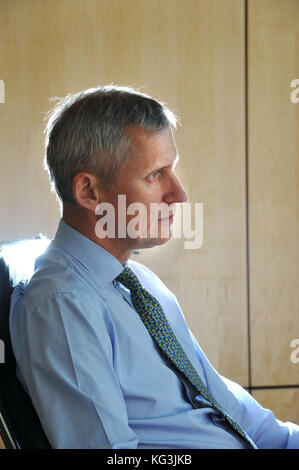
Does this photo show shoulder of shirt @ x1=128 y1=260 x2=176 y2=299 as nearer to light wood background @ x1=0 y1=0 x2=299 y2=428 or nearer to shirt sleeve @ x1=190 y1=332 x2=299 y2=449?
shirt sleeve @ x1=190 y1=332 x2=299 y2=449

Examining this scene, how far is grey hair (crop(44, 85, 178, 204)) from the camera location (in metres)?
1.20

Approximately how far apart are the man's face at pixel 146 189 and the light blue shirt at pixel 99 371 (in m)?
0.09

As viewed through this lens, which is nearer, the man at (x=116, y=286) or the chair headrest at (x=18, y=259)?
the man at (x=116, y=286)

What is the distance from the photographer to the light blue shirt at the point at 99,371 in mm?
968

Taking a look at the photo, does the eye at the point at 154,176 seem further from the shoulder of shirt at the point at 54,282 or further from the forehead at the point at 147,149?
the shoulder of shirt at the point at 54,282

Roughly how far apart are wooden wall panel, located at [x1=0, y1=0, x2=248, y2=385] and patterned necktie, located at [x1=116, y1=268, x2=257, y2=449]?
1.20 m

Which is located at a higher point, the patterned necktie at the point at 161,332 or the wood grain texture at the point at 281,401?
the patterned necktie at the point at 161,332

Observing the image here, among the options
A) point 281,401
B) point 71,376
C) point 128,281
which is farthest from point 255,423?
point 281,401

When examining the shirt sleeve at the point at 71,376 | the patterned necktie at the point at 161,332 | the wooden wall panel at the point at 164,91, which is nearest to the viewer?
the shirt sleeve at the point at 71,376

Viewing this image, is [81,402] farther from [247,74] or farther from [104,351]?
[247,74]

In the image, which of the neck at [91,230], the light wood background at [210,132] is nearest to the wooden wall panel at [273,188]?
the light wood background at [210,132]

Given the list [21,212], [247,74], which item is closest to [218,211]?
[247,74]

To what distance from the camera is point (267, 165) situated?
97.0 inches
